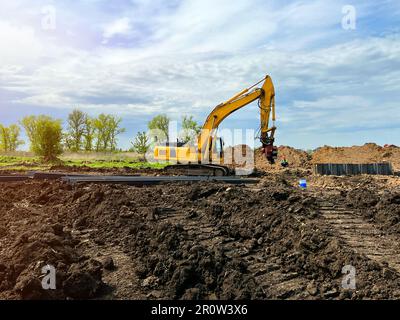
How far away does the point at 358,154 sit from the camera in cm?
3603

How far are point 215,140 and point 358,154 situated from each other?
64.1ft

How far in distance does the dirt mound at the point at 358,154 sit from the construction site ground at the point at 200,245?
2318 cm

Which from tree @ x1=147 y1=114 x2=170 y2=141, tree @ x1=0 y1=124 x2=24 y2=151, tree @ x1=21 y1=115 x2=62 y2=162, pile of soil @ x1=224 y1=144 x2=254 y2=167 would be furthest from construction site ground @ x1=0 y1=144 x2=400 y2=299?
tree @ x1=0 y1=124 x2=24 y2=151

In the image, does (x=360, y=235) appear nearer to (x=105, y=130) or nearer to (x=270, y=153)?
(x=270, y=153)

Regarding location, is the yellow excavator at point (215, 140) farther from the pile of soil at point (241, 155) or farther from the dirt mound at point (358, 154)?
the dirt mound at point (358, 154)

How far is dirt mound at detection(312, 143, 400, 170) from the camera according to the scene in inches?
1353

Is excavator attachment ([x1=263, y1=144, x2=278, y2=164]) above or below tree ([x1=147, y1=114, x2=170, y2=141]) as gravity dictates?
below

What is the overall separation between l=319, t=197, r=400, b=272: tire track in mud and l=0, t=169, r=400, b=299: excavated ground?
1.0 inches

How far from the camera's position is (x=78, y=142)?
4541 cm

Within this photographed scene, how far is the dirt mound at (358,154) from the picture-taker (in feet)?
113

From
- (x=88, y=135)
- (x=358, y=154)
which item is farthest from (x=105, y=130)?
(x=358, y=154)

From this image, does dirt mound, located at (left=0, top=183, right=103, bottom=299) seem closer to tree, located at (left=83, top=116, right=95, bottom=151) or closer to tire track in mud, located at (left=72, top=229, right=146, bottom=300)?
tire track in mud, located at (left=72, top=229, right=146, bottom=300)

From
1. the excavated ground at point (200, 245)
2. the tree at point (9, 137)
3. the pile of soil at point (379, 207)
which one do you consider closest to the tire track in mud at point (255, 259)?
the excavated ground at point (200, 245)

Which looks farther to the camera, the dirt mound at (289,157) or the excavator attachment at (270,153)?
the dirt mound at (289,157)
